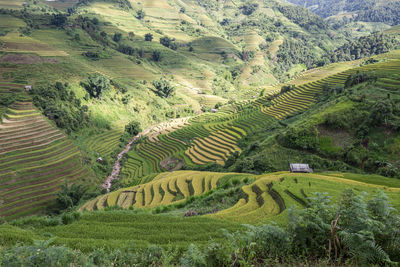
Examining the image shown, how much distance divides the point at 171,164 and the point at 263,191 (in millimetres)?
24086

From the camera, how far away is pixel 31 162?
25.0 m

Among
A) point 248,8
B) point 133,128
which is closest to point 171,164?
point 133,128

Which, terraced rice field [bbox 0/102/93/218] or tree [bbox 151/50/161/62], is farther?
tree [bbox 151/50/161/62]

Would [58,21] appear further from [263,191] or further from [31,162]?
[263,191]

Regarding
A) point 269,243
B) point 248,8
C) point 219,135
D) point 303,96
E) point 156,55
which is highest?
point 248,8

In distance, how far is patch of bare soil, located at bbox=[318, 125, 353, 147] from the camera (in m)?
21.1

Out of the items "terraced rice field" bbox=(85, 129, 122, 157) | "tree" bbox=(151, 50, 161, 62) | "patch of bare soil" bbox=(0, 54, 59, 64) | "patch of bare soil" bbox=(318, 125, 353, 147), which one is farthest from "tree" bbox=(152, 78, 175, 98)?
"patch of bare soil" bbox=(318, 125, 353, 147)

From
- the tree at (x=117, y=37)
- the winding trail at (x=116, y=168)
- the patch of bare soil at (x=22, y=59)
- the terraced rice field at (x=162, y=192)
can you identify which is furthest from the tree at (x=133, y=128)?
the tree at (x=117, y=37)

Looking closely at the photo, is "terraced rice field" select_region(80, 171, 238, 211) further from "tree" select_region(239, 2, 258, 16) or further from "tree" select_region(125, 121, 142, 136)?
"tree" select_region(239, 2, 258, 16)

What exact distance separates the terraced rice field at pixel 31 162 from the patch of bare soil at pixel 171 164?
10.9 m

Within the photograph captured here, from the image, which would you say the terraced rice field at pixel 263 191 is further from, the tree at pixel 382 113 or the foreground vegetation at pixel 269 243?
the tree at pixel 382 113

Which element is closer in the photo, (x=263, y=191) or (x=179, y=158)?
(x=263, y=191)

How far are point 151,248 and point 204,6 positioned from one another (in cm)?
22816

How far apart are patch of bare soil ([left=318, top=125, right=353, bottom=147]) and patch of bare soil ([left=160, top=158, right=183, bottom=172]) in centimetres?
1965
